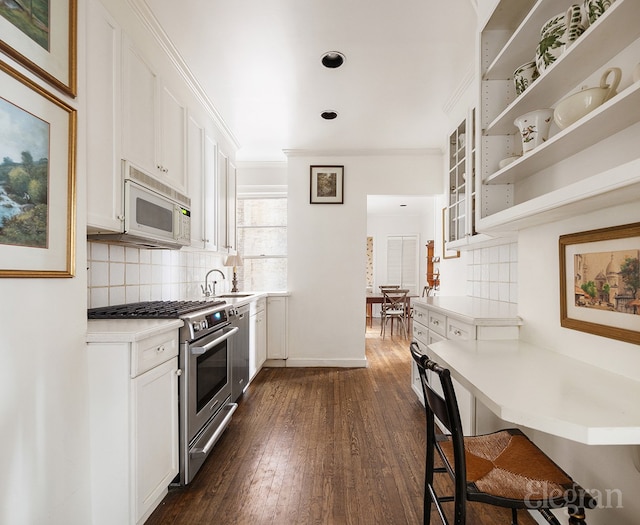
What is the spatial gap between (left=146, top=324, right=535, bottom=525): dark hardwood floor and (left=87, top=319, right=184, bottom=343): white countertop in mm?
927

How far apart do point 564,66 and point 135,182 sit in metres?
2.00

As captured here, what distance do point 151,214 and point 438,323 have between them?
2.06m

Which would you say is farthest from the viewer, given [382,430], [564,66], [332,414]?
[332,414]

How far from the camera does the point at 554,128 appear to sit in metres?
1.64

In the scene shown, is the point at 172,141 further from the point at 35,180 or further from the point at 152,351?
the point at 152,351

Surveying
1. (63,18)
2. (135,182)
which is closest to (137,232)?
(135,182)

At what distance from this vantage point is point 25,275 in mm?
1147

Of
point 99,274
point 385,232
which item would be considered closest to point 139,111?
Answer: point 99,274

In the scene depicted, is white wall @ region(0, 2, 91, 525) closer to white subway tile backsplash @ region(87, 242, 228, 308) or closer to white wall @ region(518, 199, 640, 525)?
white subway tile backsplash @ region(87, 242, 228, 308)

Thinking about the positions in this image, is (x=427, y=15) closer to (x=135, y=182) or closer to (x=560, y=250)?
(x=560, y=250)

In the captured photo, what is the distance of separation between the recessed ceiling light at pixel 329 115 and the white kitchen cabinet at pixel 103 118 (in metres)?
1.82

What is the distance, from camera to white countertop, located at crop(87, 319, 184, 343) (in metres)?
1.42

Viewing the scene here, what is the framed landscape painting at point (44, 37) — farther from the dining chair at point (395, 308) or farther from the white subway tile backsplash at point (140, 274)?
the dining chair at point (395, 308)

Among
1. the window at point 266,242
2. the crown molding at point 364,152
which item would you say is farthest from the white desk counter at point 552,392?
the window at point 266,242
